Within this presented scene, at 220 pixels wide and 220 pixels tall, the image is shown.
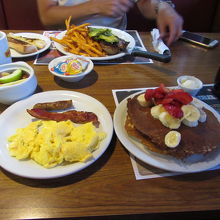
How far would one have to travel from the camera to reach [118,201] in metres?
0.71

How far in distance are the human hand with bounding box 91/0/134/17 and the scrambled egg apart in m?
1.24

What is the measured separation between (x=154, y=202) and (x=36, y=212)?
38 centimetres

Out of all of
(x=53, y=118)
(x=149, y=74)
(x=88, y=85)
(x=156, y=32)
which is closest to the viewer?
(x=53, y=118)

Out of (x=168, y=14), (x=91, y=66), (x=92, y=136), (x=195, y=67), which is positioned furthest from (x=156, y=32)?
(x=92, y=136)

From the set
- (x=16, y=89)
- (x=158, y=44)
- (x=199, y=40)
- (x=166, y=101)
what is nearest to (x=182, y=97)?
(x=166, y=101)

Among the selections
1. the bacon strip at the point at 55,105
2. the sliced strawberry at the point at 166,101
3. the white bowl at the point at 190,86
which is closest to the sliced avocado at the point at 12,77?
the bacon strip at the point at 55,105

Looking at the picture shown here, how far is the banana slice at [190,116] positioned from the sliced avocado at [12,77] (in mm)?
827

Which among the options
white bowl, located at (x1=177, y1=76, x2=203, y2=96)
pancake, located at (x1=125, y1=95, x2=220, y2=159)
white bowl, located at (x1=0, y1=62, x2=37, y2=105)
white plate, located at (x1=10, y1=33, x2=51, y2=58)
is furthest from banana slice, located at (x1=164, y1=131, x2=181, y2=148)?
white plate, located at (x1=10, y1=33, x2=51, y2=58)

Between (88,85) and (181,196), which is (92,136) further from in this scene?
(88,85)

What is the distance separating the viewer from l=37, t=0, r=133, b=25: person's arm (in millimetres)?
1771

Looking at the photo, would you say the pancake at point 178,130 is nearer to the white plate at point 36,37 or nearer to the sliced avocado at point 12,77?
the sliced avocado at point 12,77

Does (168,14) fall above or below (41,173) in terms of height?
above

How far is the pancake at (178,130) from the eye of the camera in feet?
2.49

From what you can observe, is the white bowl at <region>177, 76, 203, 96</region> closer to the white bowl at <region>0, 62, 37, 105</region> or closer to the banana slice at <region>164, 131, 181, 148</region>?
the banana slice at <region>164, 131, 181, 148</region>
